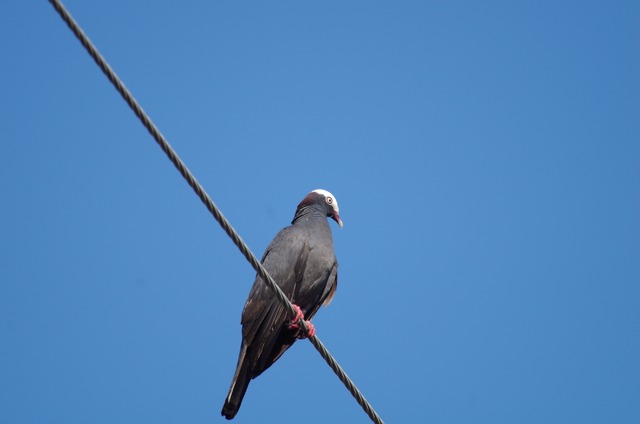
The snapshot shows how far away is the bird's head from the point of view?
27.3 feet

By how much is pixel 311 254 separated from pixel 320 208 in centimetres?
121

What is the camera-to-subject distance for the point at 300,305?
7.04 m

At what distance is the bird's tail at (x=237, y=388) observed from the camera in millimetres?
6434

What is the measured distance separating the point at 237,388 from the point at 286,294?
3.00 ft

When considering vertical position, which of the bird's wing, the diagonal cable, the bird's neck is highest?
the bird's neck

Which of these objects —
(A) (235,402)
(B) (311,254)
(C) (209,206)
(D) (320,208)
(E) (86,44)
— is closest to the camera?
(E) (86,44)

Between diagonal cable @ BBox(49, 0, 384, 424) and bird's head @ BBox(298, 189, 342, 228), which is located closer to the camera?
diagonal cable @ BBox(49, 0, 384, 424)

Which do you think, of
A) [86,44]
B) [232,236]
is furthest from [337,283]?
[86,44]

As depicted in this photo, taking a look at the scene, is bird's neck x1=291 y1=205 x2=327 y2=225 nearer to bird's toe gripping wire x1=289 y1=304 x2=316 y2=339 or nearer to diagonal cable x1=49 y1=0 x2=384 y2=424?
bird's toe gripping wire x1=289 y1=304 x2=316 y2=339

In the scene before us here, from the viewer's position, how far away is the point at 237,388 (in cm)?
658

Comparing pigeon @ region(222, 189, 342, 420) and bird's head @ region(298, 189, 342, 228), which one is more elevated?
bird's head @ region(298, 189, 342, 228)

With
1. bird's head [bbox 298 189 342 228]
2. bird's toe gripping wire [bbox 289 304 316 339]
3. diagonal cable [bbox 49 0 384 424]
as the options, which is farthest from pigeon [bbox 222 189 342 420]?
diagonal cable [bbox 49 0 384 424]

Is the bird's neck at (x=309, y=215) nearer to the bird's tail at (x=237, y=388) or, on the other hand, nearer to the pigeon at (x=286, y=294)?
the pigeon at (x=286, y=294)

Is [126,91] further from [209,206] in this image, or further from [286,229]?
[286,229]
